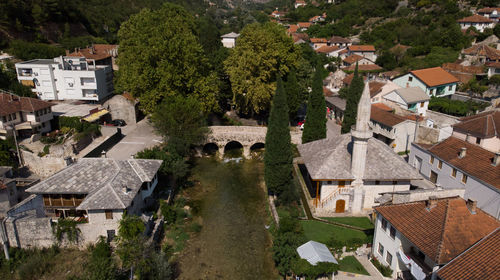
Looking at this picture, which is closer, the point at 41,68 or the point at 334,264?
the point at 334,264

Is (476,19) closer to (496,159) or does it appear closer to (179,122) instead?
(496,159)

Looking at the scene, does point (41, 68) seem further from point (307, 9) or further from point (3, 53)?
point (307, 9)

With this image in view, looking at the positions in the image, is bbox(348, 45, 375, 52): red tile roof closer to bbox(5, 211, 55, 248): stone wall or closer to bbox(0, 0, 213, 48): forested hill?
bbox(0, 0, 213, 48): forested hill

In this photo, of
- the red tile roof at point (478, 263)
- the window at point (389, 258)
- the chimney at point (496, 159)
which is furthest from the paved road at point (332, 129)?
the red tile roof at point (478, 263)

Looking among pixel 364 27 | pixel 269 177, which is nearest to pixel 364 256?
pixel 269 177

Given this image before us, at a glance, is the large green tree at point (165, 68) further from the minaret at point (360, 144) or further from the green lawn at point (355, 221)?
the green lawn at point (355, 221)

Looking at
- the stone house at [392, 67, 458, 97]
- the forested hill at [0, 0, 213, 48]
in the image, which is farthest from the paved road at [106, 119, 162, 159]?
the stone house at [392, 67, 458, 97]
